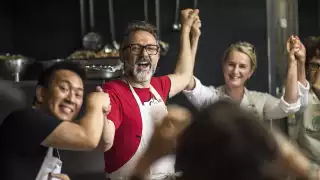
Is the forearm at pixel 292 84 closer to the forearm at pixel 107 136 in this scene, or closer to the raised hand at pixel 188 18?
the raised hand at pixel 188 18

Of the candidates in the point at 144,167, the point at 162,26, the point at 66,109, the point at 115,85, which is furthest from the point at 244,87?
the point at 162,26

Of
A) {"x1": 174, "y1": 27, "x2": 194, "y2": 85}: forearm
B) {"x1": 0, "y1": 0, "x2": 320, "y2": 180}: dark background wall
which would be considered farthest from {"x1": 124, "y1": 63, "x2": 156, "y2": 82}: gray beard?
{"x1": 0, "y1": 0, "x2": 320, "y2": 180}: dark background wall

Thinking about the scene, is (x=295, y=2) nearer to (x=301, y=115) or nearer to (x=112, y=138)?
(x=301, y=115)

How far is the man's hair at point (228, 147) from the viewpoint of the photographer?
0.31 metres

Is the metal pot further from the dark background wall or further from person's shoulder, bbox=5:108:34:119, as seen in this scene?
person's shoulder, bbox=5:108:34:119

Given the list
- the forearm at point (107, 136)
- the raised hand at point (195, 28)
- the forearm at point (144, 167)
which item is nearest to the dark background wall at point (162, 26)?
the raised hand at point (195, 28)

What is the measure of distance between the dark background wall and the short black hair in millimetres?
568

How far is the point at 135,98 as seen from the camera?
0.76 metres

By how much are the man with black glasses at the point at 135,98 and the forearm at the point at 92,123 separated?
0.07 meters

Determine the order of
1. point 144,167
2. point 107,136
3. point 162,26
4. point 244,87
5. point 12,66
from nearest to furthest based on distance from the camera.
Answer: point 144,167 → point 107,136 → point 244,87 → point 12,66 → point 162,26

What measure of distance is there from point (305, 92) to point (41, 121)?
0.55 meters

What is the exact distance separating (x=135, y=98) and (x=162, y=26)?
3.09ft

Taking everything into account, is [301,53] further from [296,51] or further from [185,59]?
[185,59]

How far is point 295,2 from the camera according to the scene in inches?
46.6
